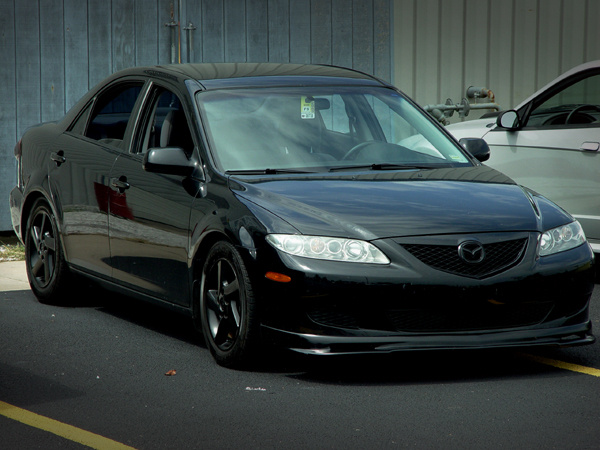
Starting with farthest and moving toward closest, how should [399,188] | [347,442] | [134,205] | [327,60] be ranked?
[327,60] → [134,205] → [399,188] → [347,442]

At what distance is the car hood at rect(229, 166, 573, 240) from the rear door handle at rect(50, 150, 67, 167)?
2.00m

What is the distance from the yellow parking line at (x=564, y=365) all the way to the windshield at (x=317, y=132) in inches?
47.7

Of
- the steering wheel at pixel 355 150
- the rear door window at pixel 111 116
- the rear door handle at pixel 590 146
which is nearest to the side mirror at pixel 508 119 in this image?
the rear door handle at pixel 590 146

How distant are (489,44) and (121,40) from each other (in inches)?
169

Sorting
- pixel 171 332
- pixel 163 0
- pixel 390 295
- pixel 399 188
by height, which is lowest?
pixel 171 332

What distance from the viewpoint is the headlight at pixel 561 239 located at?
5266 millimetres

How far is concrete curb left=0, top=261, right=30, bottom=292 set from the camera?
27.6 ft

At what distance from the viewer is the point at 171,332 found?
6605 mm

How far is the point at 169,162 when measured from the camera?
5773 mm

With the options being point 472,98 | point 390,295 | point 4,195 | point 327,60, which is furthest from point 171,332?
point 472,98

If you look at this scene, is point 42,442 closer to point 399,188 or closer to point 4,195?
point 399,188

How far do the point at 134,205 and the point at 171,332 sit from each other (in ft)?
2.80

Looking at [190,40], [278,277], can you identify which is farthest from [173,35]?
[278,277]

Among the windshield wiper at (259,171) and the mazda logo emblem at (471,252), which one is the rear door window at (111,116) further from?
the mazda logo emblem at (471,252)
